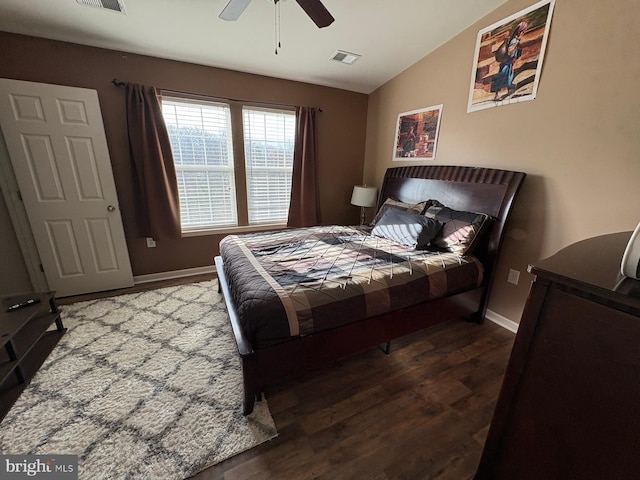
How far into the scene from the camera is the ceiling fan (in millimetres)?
1571

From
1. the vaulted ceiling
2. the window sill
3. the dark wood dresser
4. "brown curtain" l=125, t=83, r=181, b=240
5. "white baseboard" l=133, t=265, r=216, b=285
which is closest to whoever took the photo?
the dark wood dresser

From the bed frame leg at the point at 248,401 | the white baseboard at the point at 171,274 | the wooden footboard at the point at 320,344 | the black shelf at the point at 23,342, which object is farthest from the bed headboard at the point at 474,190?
the black shelf at the point at 23,342

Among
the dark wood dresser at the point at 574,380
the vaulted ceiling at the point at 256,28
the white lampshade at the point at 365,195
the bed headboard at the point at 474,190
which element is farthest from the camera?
the white lampshade at the point at 365,195

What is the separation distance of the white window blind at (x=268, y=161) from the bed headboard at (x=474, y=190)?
163 cm

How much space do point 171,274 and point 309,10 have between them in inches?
120

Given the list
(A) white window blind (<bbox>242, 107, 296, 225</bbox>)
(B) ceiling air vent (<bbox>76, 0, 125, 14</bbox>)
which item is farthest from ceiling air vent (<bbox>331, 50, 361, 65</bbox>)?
(B) ceiling air vent (<bbox>76, 0, 125, 14</bbox>)

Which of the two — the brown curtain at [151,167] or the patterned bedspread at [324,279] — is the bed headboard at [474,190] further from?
the brown curtain at [151,167]

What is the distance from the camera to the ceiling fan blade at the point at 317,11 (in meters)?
1.56

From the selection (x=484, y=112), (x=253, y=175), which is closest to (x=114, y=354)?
(x=253, y=175)

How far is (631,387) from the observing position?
590mm

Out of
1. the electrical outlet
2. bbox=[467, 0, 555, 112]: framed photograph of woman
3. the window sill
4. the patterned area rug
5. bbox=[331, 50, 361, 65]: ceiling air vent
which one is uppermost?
bbox=[331, 50, 361, 65]: ceiling air vent

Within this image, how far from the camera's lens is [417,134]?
306 cm

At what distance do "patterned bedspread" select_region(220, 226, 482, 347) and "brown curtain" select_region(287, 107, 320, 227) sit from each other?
1109 mm

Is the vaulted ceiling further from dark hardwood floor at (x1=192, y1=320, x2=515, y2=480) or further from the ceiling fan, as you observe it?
dark hardwood floor at (x1=192, y1=320, x2=515, y2=480)
